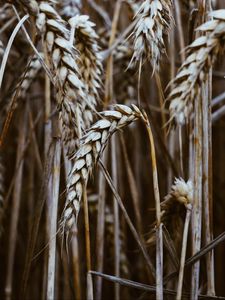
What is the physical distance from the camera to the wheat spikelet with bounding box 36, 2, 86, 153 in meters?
1.03

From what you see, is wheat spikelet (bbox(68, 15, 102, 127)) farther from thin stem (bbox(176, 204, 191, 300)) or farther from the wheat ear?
thin stem (bbox(176, 204, 191, 300))

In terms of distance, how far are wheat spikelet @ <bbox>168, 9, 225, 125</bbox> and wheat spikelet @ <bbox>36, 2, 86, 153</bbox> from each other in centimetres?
22

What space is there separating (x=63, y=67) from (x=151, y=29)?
0.20m

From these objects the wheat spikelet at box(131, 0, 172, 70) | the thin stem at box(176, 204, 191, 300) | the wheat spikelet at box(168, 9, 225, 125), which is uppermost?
the wheat spikelet at box(131, 0, 172, 70)

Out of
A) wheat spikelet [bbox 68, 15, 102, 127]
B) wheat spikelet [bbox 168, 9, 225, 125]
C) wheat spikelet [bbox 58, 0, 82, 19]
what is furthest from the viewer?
wheat spikelet [bbox 58, 0, 82, 19]

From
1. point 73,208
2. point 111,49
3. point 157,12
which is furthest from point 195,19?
point 73,208

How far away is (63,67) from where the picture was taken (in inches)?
40.7

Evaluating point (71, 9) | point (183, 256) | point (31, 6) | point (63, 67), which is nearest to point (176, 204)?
point (183, 256)

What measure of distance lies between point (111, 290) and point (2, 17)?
3.94 feet

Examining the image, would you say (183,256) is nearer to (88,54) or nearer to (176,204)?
(176,204)

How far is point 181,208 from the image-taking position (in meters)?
1.18

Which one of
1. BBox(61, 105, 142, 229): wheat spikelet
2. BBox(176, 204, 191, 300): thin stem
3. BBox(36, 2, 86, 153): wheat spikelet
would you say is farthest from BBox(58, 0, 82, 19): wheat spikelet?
BBox(176, 204, 191, 300): thin stem

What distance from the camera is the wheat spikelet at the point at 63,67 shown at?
1.03 m

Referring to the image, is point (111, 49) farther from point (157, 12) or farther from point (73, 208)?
point (73, 208)
